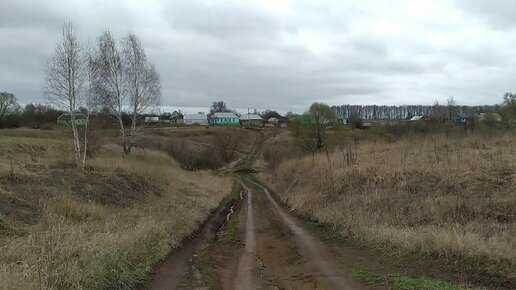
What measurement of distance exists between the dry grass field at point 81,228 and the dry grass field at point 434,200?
21.2 ft

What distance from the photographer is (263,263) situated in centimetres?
1433

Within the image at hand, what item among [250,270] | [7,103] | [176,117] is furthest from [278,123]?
[250,270]

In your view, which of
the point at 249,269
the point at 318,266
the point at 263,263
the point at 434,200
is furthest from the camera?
the point at 434,200

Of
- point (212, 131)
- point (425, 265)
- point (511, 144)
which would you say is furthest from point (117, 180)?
point (212, 131)

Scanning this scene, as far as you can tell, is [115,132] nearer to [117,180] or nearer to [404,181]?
[117,180]

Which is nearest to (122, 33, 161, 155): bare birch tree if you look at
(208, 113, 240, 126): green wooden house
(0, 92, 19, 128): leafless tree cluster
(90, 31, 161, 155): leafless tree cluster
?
(90, 31, 161, 155): leafless tree cluster

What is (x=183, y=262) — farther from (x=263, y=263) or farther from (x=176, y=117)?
(x=176, y=117)

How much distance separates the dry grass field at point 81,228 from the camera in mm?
8547

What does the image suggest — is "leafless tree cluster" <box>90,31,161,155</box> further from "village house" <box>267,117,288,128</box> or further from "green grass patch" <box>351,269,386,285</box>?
"village house" <box>267,117,288,128</box>

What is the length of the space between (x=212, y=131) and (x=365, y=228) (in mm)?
98175

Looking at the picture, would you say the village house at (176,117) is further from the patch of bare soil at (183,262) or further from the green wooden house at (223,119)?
the patch of bare soil at (183,262)

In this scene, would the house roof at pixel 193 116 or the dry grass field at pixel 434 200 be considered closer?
the dry grass field at pixel 434 200

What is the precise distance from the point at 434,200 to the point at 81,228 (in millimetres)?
11749

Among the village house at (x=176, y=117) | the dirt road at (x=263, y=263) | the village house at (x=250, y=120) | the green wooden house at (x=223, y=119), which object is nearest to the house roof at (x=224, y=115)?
the green wooden house at (x=223, y=119)
